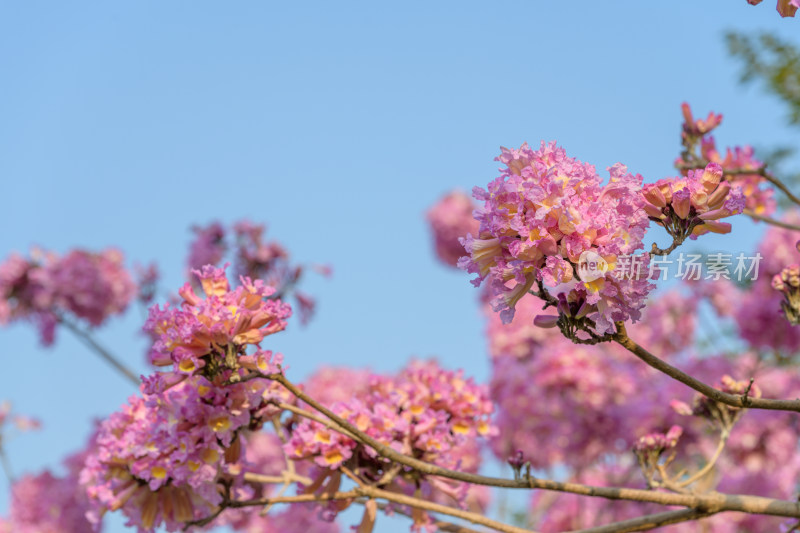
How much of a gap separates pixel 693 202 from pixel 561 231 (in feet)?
1.18

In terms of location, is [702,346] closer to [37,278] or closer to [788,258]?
[788,258]

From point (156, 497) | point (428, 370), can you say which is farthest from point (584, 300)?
point (156, 497)

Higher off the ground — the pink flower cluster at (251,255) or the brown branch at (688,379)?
the pink flower cluster at (251,255)

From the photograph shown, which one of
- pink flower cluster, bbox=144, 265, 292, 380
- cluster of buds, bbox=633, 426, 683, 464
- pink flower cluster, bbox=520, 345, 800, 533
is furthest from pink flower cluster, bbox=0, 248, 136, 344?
cluster of buds, bbox=633, 426, 683, 464

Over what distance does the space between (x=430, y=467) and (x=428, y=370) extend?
1.31 metres

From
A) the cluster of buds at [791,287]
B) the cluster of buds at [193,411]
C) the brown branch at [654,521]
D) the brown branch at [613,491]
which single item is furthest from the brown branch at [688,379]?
the cluster of buds at [193,411]

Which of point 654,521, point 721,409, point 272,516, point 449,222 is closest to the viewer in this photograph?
point 654,521

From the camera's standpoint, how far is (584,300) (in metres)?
2.11

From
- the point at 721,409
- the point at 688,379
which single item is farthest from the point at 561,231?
the point at 721,409

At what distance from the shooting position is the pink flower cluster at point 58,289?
8.05 m

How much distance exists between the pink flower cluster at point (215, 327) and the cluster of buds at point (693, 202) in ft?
3.90

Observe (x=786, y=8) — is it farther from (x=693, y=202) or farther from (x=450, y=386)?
(x=450, y=386)

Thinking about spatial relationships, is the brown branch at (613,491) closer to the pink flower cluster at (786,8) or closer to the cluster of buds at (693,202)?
the cluster of buds at (693,202)

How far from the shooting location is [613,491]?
7.82 feet
